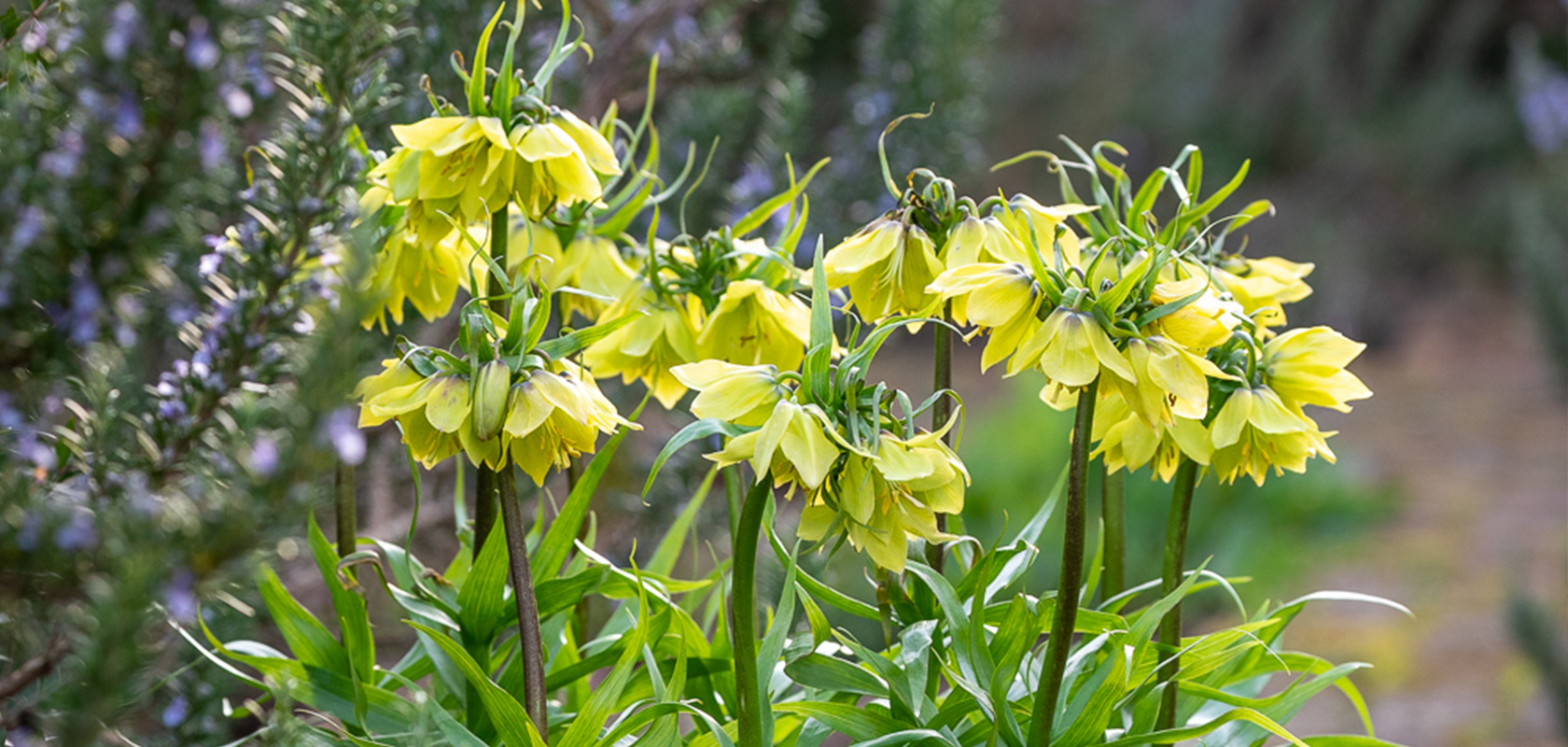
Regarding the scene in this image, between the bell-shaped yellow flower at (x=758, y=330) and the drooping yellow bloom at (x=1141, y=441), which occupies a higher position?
the drooping yellow bloom at (x=1141, y=441)

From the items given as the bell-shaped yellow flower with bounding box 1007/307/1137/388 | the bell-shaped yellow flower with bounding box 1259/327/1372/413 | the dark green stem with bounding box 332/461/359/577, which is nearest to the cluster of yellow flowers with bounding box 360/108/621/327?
the dark green stem with bounding box 332/461/359/577

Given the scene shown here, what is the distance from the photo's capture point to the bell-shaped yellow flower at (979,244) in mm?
563

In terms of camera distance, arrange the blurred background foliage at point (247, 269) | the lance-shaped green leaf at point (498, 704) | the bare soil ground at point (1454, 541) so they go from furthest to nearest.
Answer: the bare soil ground at point (1454, 541), the lance-shaped green leaf at point (498, 704), the blurred background foliage at point (247, 269)

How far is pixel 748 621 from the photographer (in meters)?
0.51

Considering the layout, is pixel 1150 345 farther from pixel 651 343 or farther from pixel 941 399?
pixel 651 343

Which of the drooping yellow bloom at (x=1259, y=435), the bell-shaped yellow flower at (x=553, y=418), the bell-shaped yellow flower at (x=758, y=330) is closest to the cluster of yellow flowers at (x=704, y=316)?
the bell-shaped yellow flower at (x=758, y=330)

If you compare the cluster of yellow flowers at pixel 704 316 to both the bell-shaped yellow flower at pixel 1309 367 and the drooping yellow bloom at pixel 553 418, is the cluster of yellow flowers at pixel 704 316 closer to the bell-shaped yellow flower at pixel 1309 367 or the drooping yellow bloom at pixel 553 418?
the drooping yellow bloom at pixel 553 418

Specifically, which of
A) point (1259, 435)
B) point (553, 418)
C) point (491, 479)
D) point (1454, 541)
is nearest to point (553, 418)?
point (553, 418)

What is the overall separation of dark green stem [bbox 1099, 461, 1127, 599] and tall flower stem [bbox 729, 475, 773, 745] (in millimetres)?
210

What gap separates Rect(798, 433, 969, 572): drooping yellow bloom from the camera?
1.60ft

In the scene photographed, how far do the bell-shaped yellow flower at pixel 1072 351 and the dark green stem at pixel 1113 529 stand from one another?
16 centimetres

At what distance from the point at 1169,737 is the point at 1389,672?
2.05m

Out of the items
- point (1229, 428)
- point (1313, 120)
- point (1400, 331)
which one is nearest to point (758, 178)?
point (1229, 428)

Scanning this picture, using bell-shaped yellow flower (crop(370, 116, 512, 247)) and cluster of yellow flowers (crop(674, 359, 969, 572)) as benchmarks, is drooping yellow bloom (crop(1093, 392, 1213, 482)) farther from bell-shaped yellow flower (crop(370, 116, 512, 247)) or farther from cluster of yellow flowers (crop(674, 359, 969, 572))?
bell-shaped yellow flower (crop(370, 116, 512, 247))
